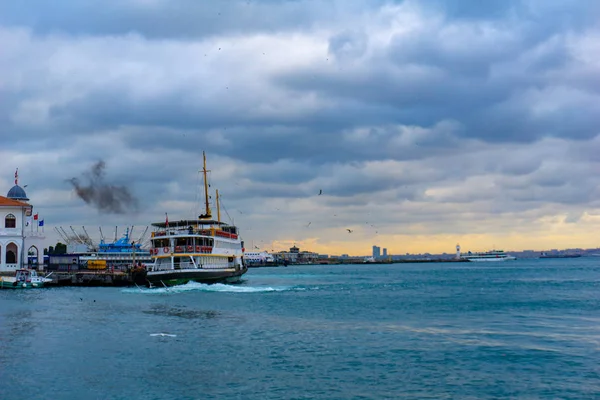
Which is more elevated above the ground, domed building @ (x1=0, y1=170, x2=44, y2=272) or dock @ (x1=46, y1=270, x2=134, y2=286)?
domed building @ (x1=0, y1=170, x2=44, y2=272)

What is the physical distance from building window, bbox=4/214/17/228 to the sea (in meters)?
Result: 49.0

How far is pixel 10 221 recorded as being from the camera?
91.0 metres

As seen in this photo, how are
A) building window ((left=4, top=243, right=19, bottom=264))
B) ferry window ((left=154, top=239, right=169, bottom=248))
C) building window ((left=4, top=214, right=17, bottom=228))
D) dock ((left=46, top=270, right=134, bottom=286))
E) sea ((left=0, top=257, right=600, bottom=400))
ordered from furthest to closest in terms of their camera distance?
building window ((left=4, top=243, right=19, bottom=264)) → building window ((left=4, top=214, right=17, bottom=228)) → dock ((left=46, top=270, right=134, bottom=286)) → ferry window ((left=154, top=239, right=169, bottom=248)) → sea ((left=0, top=257, right=600, bottom=400))

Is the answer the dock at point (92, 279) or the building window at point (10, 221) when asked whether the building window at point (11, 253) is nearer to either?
the building window at point (10, 221)

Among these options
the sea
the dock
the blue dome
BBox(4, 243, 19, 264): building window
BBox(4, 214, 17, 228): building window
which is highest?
the blue dome

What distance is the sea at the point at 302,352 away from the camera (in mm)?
20750

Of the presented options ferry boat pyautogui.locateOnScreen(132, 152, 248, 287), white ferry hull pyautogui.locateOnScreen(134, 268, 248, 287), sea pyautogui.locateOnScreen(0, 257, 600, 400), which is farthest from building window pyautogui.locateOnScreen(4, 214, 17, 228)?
sea pyautogui.locateOnScreen(0, 257, 600, 400)

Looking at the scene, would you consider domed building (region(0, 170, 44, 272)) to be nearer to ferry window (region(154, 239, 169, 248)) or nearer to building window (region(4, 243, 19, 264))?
building window (region(4, 243, 19, 264))

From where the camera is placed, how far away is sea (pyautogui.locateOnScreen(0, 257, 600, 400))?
2075 cm

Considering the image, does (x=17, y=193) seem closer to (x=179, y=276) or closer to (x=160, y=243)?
(x=160, y=243)

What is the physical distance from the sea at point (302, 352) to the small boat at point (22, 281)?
31020mm

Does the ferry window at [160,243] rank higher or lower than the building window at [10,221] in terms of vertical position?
lower

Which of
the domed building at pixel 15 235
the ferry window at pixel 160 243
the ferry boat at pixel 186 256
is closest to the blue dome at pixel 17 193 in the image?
the domed building at pixel 15 235

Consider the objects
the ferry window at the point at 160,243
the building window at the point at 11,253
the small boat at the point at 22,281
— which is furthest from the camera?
the building window at the point at 11,253
